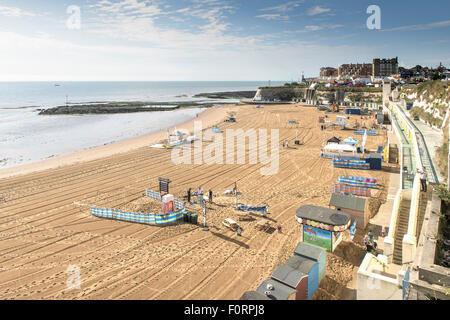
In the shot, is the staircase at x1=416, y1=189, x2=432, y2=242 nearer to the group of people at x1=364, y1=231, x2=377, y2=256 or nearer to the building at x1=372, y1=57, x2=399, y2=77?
the group of people at x1=364, y1=231, x2=377, y2=256

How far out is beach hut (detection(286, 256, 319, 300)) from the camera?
8.33 meters

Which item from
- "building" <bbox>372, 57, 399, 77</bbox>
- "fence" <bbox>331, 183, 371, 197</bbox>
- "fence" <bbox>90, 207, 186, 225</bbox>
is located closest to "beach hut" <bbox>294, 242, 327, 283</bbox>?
"fence" <bbox>90, 207, 186, 225</bbox>

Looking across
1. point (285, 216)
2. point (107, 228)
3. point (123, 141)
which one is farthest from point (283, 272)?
point (123, 141)

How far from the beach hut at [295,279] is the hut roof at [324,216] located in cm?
301

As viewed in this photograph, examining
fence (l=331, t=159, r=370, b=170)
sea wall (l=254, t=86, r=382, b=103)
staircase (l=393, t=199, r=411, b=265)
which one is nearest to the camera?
staircase (l=393, t=199, r=411, b=265)

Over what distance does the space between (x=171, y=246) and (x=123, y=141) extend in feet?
95.7

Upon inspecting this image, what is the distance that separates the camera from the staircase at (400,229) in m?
9.70

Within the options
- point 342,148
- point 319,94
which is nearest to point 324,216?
point 342,148

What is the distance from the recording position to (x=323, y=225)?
1068 cm

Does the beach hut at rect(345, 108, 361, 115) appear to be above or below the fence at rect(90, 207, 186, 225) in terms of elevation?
above

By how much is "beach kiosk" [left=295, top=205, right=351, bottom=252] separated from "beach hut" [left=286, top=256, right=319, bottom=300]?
2.13m

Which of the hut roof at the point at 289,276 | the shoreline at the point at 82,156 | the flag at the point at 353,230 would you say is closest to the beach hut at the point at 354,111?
the shoreline at the point at 82,156

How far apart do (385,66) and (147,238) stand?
147168 mm

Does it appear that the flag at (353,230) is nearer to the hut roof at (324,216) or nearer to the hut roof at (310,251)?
the hut roof at (324,216)
